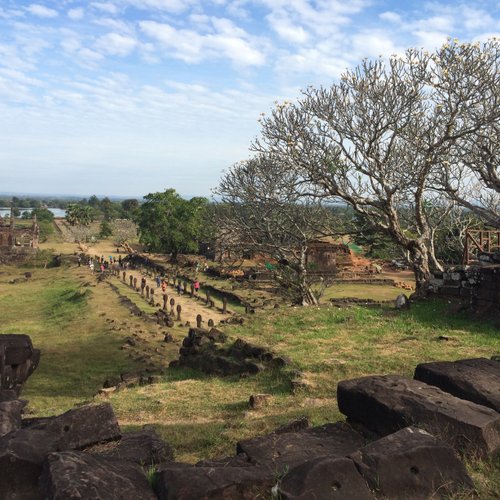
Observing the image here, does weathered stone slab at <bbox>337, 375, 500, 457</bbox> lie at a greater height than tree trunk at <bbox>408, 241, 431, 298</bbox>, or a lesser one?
lesser

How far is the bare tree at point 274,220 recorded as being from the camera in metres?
20.3

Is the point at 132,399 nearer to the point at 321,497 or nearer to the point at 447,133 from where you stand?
the point at 321,497

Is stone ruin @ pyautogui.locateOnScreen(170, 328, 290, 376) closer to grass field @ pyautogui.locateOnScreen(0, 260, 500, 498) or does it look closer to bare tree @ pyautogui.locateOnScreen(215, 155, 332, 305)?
grass field @ pyautogui.locateOnScreen(0, 260, 500, 498)

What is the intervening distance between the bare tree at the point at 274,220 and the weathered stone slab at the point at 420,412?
14099 mm

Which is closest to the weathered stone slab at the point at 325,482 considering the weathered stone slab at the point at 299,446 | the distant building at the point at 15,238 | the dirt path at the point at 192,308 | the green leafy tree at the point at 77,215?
the weathered stone slab at the point at 299,446

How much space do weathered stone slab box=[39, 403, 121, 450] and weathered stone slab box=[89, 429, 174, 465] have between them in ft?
0.36

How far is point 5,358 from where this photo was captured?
37.4 ft

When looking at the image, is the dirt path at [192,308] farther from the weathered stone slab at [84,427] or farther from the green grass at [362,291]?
the weathered stone slab at [84,427]

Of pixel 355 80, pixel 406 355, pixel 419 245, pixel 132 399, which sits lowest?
pixel 132 399

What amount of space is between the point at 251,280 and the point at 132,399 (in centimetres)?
2967

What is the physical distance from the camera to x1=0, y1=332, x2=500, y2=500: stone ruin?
149 inches

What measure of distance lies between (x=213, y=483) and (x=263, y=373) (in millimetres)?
7101

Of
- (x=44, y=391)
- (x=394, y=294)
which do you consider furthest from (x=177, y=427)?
(x=394, y=294)

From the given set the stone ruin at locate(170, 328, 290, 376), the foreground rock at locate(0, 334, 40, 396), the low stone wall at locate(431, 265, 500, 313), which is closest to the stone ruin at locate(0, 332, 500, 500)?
the stone ruin at locate(170, 328, 290, 376)
